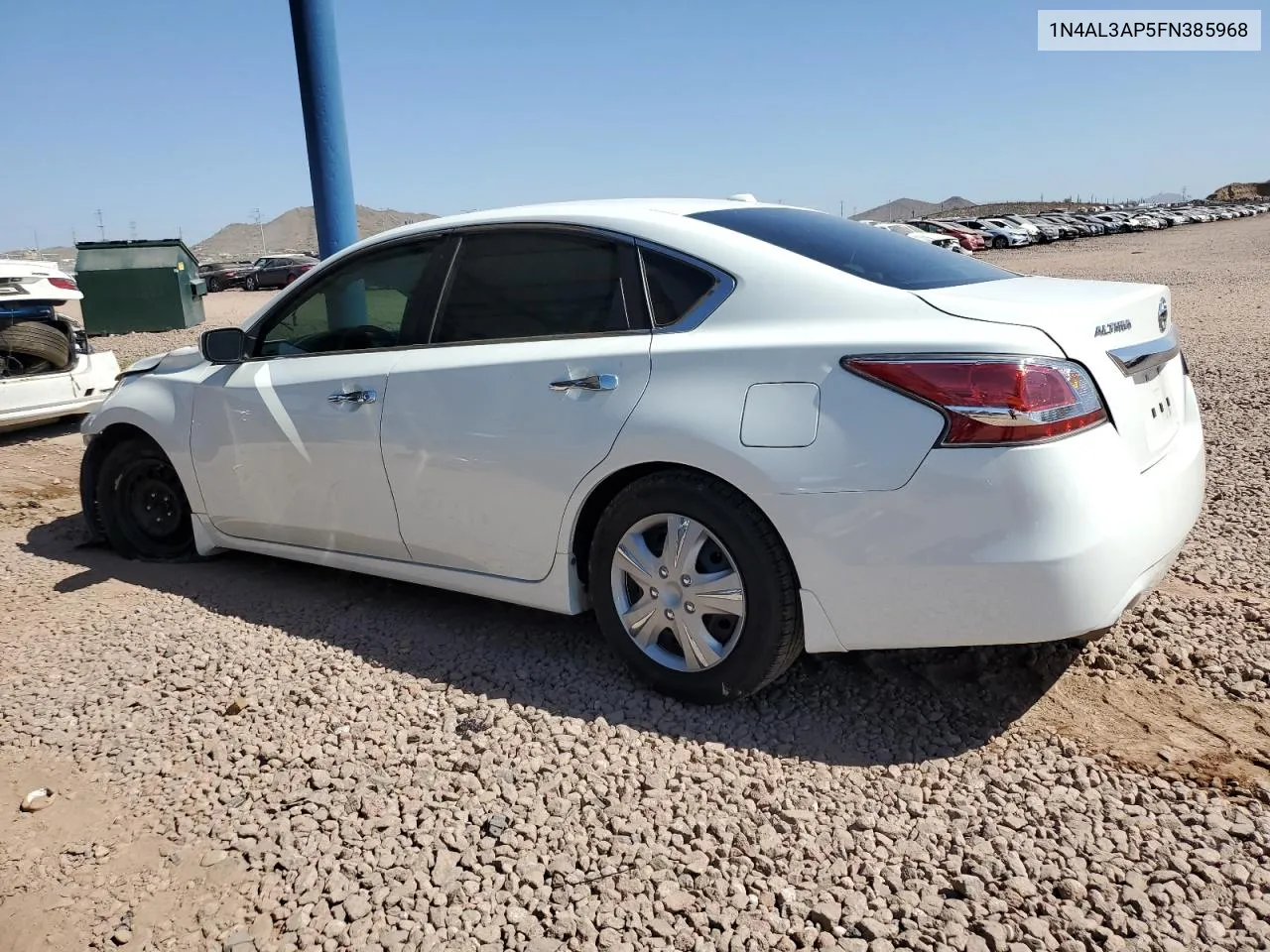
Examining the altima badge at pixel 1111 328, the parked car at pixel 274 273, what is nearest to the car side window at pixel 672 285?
the altima badge at pixel 1111 328

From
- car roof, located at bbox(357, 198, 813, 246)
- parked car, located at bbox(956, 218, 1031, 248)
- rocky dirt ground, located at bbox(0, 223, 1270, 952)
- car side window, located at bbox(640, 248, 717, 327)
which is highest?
parked car, located at bbox(956, 218, 1031, 248)

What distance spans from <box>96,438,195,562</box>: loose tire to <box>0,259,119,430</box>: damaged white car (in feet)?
10.2

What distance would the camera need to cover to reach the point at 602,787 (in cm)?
289

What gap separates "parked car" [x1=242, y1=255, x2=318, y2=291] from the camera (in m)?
38.3

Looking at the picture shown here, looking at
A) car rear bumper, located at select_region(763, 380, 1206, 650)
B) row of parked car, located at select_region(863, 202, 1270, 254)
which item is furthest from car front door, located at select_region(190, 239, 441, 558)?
row of parked car, located at select_region(863, 202, 1270, 254)

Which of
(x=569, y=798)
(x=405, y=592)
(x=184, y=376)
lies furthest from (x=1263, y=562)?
(x=184, y=376)

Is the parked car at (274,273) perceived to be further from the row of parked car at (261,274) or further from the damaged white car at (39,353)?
the damaged white car at (39,353)

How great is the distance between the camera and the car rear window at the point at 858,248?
3.21m

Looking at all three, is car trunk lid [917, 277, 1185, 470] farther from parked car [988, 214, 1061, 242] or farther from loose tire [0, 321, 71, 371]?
parked car [988, 214, 1061, 242]

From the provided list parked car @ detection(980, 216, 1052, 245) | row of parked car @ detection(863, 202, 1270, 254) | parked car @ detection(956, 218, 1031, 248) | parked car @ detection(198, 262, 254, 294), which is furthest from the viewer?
parked car @ detection(980, 216, 1052, 245)

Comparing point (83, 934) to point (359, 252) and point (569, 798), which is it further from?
point (359, 252)

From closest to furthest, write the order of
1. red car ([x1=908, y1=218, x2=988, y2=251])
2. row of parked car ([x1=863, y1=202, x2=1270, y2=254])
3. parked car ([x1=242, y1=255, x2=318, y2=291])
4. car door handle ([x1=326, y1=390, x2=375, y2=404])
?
→ car door handle ([x1=326, y1=390, x2=375, y2=404]), parked car ([x1=242, y1=255, x2=318, y2=291]), red car ([x1=908, y1=218, x2=988, y2=251]), row of parked car ([x1=863, y1=202, x2=1270, y2=254])

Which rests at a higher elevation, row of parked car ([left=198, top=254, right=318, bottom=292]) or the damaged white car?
row of parked car ([left=198, top=254, right=318, bottom=292])

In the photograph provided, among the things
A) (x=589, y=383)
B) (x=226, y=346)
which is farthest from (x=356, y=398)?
(x=589, y=383)
